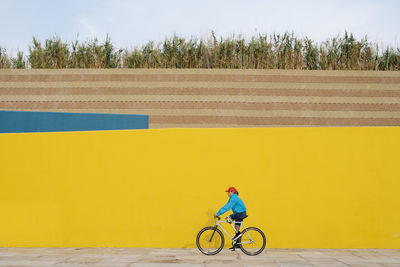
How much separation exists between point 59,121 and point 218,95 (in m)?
4.70

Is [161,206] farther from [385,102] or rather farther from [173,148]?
[385,102]

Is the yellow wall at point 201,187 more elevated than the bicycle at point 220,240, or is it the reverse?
the yellow wall at point 201,187

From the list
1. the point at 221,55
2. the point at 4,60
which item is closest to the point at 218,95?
the point at 221,55

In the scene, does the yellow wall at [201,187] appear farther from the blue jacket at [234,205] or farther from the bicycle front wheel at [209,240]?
the blue jacket at [234,205]

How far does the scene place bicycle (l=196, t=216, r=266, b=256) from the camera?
29.0ft

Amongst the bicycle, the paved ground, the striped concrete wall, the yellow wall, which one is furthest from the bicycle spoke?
the striped concrete wall

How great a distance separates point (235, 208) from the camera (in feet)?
28.9

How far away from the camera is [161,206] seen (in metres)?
9.62

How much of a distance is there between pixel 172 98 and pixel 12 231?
5707mm

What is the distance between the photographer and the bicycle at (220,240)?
8828 mm

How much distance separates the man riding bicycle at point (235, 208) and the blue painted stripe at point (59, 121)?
438 cm

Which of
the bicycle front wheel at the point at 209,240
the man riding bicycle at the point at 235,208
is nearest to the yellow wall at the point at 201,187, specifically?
the bicycle front wheel at the point at 209,240

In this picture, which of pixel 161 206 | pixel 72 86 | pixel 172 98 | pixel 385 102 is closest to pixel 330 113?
pixel 385 102

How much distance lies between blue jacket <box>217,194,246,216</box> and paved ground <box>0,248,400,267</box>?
934 mm
